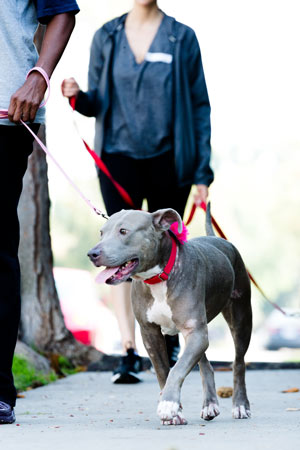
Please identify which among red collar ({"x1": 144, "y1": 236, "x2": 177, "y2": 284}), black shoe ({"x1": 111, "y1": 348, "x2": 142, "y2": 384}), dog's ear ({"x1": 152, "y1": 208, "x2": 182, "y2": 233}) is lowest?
black shoe ({"x1": 111, "y1": 348, "x2": 142, "y2": 384})

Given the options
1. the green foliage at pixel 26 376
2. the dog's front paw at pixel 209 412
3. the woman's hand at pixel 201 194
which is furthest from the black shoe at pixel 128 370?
the dog's front paw at pixel 209 412

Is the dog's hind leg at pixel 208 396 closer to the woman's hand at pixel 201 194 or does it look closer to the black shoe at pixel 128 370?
the woman's hand at pixel 201 194

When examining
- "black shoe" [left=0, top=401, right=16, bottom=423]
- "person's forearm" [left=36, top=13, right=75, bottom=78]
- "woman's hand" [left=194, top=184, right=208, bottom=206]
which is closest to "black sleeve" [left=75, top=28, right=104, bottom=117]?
"woman's hand" [left=194, top=184, right=208, bottom=206]

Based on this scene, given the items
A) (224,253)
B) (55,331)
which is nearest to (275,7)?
(55,331)

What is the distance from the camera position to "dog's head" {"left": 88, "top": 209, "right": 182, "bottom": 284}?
13.4 feet

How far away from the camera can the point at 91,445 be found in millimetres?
3367

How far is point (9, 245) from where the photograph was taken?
4.20 meters

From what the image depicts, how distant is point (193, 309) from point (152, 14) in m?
2.86

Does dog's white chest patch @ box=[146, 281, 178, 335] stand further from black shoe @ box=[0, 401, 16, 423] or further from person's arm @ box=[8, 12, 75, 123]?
person's arm @ box=[8, 12, 75, 123]

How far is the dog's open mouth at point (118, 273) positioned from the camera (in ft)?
13.3

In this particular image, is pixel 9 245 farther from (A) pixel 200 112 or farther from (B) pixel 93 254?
(A) pixel 200 112

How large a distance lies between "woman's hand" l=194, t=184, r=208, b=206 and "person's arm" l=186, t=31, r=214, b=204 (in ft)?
0.15

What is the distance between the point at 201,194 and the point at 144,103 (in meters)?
0.73

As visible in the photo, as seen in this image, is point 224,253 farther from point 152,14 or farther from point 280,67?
point 280,67
